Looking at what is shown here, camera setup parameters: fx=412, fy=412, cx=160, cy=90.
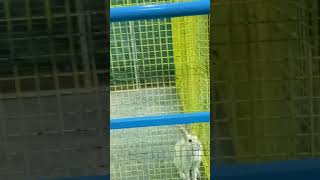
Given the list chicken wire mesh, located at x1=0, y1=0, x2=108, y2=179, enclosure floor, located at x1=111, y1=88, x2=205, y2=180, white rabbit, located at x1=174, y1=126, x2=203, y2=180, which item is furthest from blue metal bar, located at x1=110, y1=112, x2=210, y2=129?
enclosure floor, located at x1=111, y1=88, x2=205, y2=180

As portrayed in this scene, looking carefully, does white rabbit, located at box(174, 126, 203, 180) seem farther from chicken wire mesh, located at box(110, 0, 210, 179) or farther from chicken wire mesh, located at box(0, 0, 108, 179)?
chicken wire mesh, located at box(0, 0, 108, 179)

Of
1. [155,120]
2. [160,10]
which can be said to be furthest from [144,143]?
[160,10]

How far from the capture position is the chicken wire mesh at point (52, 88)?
113 centimetres

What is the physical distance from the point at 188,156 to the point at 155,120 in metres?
0.90

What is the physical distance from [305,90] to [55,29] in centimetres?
74

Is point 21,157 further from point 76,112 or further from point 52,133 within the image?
point 76,112

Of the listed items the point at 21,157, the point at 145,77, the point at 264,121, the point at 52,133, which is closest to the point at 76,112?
the point at 52,133

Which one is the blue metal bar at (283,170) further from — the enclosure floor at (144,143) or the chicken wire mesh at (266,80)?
the enclosure floor at (144,143)

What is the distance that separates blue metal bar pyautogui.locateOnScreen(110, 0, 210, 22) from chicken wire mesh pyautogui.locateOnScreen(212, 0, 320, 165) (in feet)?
0.85

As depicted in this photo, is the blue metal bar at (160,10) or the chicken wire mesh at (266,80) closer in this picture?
the chicken wire mesh at (266,80)

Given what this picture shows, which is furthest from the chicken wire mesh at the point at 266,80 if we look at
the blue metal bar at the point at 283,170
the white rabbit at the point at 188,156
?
the white rabbit at the point at 188,156

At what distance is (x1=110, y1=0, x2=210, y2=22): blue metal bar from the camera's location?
1356 millimetres

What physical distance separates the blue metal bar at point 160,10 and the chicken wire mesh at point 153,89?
1.03 m

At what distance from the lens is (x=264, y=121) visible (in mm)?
1236
